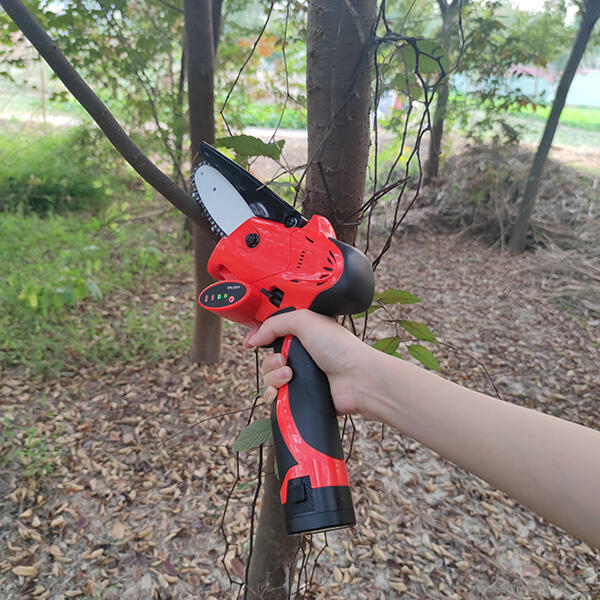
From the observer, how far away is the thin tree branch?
90 cm

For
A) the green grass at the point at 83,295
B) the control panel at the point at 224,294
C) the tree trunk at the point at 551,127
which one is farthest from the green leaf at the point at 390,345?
the tree trunk at the point at 551,127

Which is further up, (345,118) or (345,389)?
(345,118)

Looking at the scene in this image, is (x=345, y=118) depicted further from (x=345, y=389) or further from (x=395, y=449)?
(x=395, y=449)

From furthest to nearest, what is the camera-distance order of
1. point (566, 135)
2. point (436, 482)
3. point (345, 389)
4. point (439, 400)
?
point (566, 135), point (436, 482), point (345, 389), point (439, 400)

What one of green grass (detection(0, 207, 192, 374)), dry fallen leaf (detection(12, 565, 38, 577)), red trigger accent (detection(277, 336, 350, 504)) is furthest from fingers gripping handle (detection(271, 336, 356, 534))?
green grass (detection(0, 207, 192, 374))

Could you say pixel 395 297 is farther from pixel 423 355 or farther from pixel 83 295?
pixel 83 295

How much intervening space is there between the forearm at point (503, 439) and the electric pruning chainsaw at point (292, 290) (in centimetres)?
11

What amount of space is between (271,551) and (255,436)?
42cm

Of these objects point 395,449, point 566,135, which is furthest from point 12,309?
point 566,135

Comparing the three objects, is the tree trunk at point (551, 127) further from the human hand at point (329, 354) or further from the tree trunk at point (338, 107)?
the human hand at point (329, 354)

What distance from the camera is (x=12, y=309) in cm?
286

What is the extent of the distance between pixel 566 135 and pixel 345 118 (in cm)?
1118

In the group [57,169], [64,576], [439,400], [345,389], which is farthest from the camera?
[57,169]

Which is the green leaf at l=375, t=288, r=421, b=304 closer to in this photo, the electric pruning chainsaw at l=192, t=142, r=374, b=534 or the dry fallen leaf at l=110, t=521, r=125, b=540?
the electric pruning chainsaw at l=192, t=142, r=374, b=534
